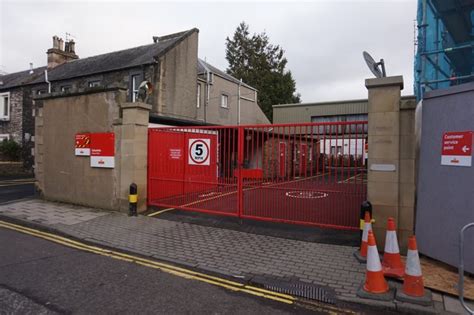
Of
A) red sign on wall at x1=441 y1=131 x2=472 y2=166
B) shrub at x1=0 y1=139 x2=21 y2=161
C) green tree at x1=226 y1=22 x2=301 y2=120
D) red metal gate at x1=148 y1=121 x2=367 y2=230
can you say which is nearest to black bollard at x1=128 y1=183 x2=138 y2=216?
red metal gate at x1=148 y1=121 x2=367 y2=230

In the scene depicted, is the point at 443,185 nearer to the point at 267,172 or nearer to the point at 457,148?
the point at 457,148

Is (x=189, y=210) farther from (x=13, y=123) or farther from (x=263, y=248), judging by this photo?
(x=13, y=123)

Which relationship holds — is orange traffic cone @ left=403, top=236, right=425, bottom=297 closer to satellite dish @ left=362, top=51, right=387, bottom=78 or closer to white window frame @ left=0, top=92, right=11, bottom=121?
satellite dish @ left=362, top=51, right=387, bottom=78

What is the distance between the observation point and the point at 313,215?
24.6ft

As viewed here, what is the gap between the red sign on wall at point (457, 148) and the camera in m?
5.04

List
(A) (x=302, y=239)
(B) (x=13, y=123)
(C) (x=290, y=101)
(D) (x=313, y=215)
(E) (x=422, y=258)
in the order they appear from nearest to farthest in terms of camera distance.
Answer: (E) (x=422, y=258), (A) (x=302, y=239), (D) (x=313, y=215), (B) (x=13, y=123), (C) (x=290, y=101)

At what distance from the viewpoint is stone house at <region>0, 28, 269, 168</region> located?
63.0 ft

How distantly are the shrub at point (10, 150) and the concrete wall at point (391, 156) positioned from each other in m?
26.0

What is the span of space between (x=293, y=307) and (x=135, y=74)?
1799 cm

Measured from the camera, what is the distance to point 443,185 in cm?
543

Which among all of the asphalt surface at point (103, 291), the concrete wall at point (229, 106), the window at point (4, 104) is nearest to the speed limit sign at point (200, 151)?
the asphalt surface at point (103, 291)

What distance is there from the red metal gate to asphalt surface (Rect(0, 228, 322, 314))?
330 centimetres

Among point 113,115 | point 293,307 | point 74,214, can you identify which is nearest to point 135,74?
point 113,115

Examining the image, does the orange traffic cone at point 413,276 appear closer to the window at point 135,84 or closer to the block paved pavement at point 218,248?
the block paved pavement at point 218,248
